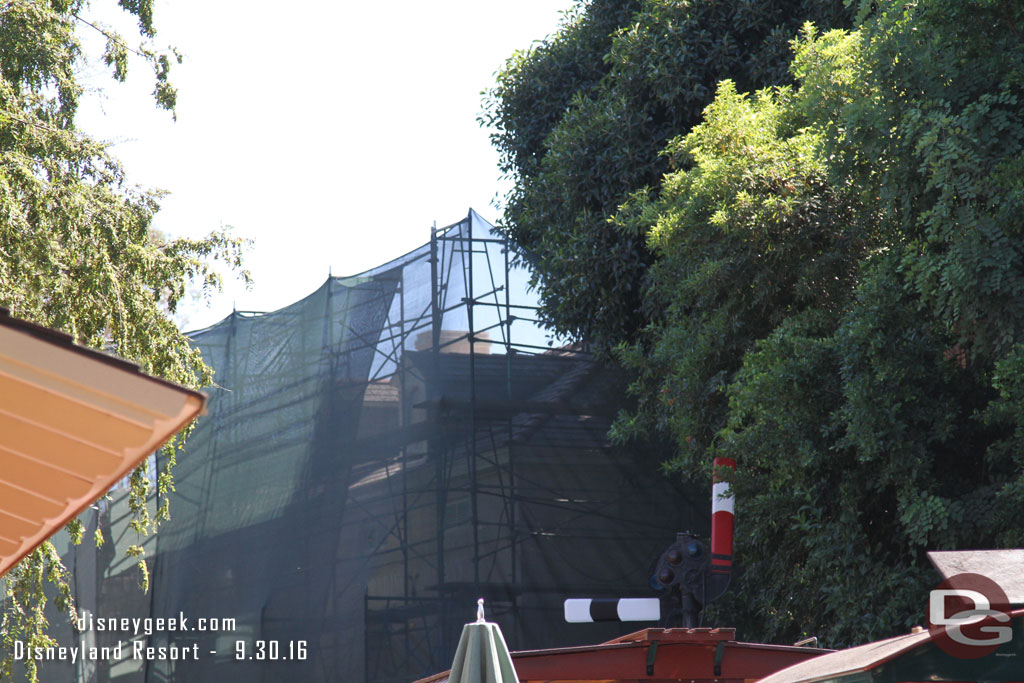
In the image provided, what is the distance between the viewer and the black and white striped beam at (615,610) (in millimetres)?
6953

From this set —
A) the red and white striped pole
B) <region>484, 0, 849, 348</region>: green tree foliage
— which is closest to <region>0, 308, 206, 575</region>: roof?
the red and white striped pole

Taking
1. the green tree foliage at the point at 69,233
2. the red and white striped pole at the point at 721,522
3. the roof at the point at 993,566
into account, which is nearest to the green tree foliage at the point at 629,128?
the red and white striped pole at the point at 721,522

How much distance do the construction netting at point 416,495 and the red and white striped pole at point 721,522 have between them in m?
3.89

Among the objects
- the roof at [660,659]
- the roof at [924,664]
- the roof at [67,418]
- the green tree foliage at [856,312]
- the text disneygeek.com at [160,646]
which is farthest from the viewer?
the text disneygeek.com at [160,646]

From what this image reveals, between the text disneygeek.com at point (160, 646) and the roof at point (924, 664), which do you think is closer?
the roof at point (924, 664)

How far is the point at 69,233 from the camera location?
25.2 feet

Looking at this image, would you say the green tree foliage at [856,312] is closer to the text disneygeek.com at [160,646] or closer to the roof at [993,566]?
the roof at [993,566]

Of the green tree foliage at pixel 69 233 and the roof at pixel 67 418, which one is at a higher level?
the green tree foliage at pixel 69 233

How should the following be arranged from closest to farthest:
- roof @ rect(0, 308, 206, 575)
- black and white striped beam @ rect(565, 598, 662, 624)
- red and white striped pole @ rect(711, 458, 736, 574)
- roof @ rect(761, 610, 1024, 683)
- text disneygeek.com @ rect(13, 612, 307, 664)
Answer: roof @ rect(0, 308, 206, 575), roof @ rect(761, 610, 1024, 683), black and white striped beam @ rect(565, 598, 662, 624), red and white striped pole @ rect(711, 458, 736, 574), text disneygeek.com @ rect(13, 612, 307, 664)

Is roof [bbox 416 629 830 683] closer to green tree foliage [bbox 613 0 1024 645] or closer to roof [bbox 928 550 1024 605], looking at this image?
roof [bbox 928 550 1024 605]

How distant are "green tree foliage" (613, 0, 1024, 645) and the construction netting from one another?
1.83 meters

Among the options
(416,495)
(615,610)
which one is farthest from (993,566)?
(416,495)

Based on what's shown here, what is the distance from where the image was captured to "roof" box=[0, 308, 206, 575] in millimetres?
1523

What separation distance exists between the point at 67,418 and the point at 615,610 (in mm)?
5884
